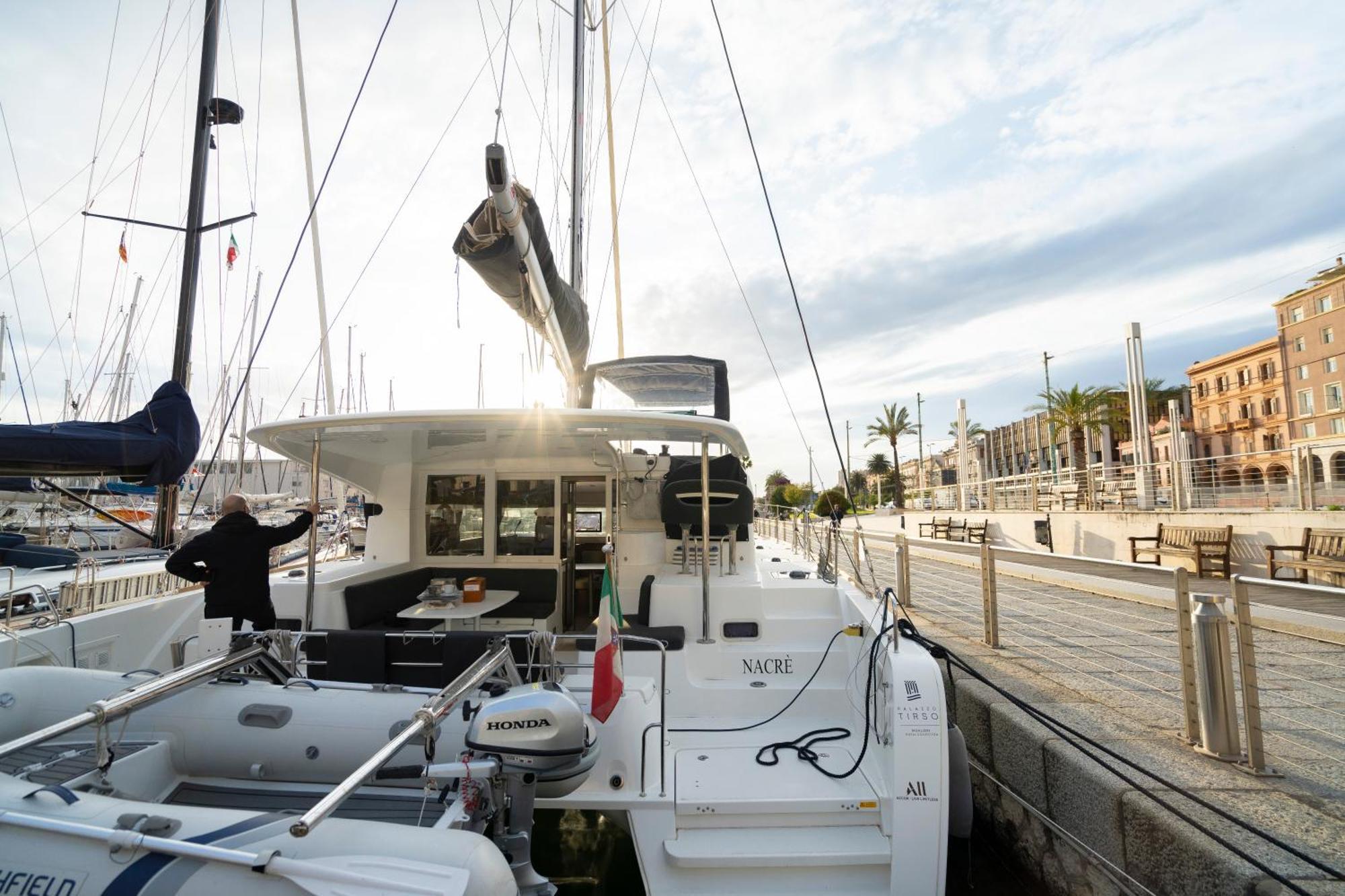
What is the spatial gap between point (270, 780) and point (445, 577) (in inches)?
123

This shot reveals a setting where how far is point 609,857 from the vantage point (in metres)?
3.77

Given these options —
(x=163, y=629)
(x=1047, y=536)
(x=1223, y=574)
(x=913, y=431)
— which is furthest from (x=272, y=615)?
(x=913, y=431)

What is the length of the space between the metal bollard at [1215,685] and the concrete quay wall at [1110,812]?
0.13 m

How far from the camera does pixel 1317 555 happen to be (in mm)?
9625

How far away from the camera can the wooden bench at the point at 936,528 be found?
2158 cm

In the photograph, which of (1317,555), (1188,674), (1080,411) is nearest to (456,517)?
(1188,674)

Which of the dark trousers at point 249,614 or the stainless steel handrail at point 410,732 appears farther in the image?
the dark trousers at point 249,614

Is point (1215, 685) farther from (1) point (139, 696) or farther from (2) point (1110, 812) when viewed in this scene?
(1) point (139, 696)

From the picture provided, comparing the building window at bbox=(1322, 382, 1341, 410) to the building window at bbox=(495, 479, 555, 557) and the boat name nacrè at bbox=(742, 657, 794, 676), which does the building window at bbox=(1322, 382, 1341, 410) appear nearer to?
the boat name nacrè at bbox=(742, 657, 794, 676)

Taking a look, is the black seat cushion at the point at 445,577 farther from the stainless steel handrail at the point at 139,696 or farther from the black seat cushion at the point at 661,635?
the stainless steel handrail at the point at 139,696

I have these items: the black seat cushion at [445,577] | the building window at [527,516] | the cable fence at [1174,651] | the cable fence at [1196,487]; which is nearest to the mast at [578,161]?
the building window at [527,516]

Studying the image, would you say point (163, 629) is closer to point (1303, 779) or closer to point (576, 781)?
point (576, 781)

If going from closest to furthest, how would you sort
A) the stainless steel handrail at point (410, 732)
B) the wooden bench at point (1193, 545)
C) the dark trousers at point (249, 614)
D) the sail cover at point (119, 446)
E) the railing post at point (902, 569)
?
the stainless steel handrail at point (410, 732) < the sail cover at point (119, 446) < the dark trousers at point (249, 614) < the railing post at point (902, 569) < the wooden bench at point (1193, 545)

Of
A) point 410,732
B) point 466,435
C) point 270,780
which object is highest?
point 466,435
